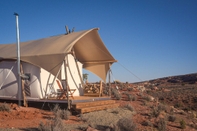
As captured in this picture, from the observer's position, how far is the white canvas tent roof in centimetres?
1116

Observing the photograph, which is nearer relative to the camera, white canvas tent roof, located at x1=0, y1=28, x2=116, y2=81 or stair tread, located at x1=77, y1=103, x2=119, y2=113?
stair tread, located at x1=77, y1=103, x2=119, y2=113

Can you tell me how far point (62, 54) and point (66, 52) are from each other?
0.22m

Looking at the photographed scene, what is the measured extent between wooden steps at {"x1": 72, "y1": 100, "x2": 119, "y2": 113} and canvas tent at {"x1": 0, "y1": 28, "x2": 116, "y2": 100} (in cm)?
164

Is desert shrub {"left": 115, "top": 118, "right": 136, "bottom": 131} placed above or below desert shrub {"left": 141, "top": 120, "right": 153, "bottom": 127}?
above

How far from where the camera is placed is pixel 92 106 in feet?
38.2

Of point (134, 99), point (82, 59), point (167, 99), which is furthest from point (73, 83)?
point (167, 99)

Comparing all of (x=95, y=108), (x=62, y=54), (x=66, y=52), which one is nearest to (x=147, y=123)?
(x=95, y=108)

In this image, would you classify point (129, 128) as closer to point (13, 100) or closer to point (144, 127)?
point (144, 127)

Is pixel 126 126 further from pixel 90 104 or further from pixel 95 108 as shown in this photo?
pixel 90 104

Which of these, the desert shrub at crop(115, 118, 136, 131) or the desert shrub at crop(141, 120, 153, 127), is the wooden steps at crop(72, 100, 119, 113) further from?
the desert shrub at crop(115, 118, 136, 131)

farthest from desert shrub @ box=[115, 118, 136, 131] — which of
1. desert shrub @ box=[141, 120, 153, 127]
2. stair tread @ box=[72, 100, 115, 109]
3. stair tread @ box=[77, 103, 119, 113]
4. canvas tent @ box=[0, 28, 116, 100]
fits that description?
canvas tent @ box=[0, 28, 116, 100]

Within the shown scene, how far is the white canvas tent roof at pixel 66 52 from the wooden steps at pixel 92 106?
6.08 feet

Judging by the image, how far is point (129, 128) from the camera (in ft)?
25.5

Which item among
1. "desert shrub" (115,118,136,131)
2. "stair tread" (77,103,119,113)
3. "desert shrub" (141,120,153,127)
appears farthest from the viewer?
"stair tread" (77,103,119,113)
